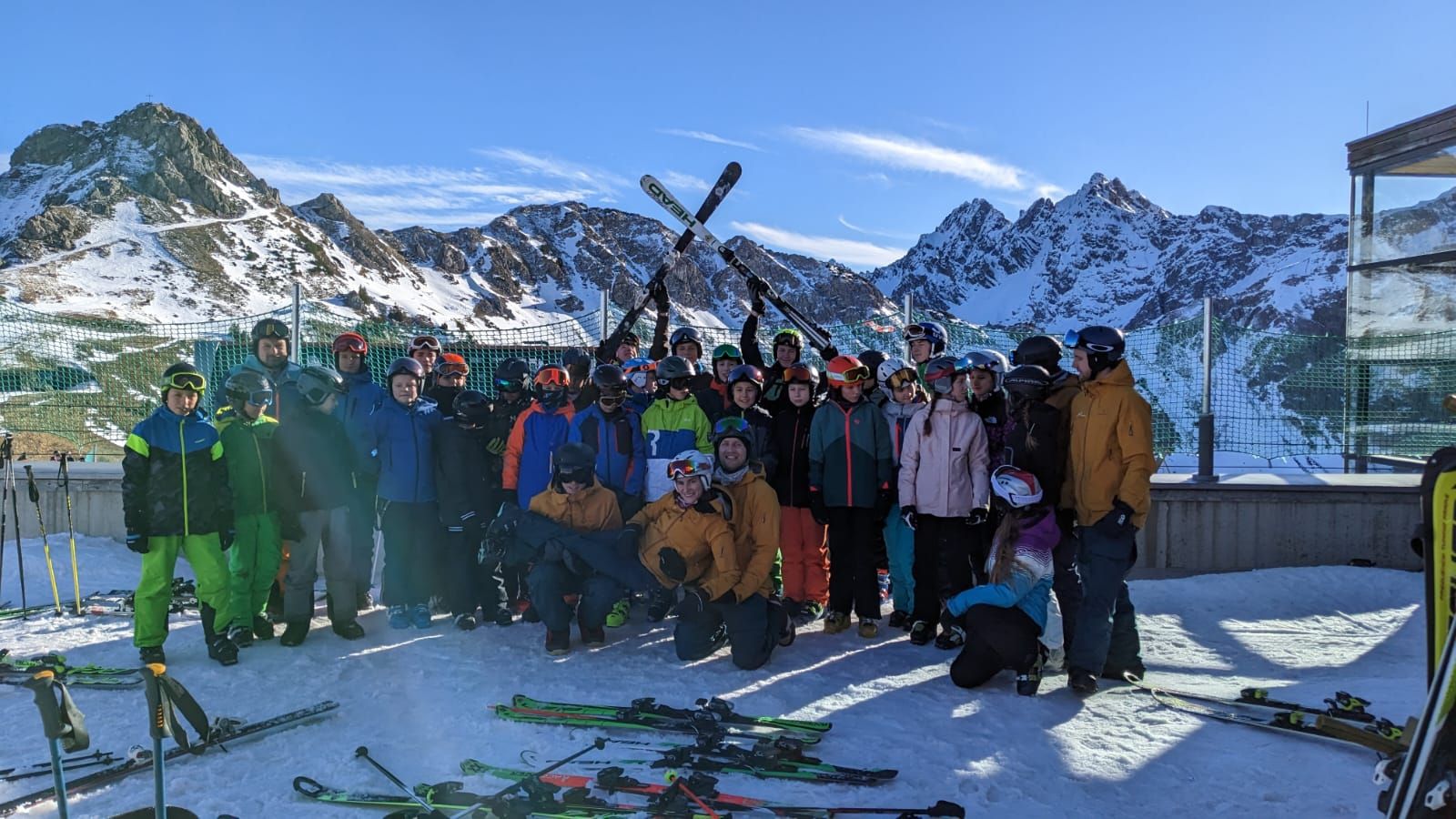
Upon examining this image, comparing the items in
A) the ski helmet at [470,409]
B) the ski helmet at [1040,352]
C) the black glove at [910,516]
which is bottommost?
the black glove at [910,516]

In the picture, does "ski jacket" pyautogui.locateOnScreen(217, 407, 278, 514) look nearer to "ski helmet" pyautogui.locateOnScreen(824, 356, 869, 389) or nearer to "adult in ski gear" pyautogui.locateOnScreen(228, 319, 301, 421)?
"adult in ski gear" pyautogui.locateOnScreen(228, 319, 301, 421)

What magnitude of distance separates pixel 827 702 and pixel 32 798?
140 inches

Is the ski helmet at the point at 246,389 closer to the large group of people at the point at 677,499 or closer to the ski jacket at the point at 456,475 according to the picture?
the large group of people at the point at 677,499

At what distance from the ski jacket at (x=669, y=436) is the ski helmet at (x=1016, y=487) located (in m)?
2.14

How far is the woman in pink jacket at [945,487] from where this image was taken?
18.0 ft

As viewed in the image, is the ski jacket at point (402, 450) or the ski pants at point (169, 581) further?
the ski jacket at point (402, 450)

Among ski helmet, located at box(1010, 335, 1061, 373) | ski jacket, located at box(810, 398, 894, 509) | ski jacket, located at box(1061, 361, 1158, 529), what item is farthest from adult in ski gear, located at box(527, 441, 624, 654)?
ski jacket, located at box(1061, 361, 1158, 529)

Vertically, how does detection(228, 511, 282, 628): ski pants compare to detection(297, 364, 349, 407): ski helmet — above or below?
below

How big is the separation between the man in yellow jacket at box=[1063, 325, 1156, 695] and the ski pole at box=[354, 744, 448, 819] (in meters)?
3.40

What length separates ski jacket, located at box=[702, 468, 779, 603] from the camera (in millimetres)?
5305

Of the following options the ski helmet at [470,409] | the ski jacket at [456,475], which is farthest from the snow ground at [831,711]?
the ski helmet at [470,409]

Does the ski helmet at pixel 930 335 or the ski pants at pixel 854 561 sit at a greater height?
the ski helmet at pixel 930 335

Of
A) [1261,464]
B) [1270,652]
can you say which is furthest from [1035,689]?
[1261,464]

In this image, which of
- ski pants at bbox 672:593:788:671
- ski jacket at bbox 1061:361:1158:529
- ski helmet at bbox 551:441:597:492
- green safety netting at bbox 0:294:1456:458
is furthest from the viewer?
green safety netting at bbox 0:294:1456:458
